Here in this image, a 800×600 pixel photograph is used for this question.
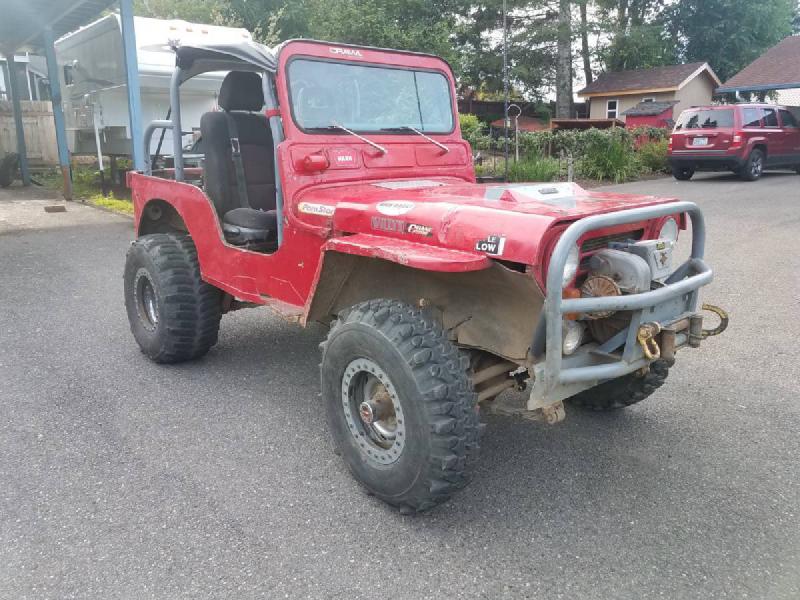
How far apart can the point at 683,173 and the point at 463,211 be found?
645 inches

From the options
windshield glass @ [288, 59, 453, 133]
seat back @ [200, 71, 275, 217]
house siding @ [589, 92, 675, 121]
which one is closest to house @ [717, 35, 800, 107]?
house siding @ [589, 92, 675, 121]

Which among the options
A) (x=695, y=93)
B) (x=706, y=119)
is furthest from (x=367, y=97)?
(x=695, y=93)

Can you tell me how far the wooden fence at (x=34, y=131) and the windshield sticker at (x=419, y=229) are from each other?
61.9ft

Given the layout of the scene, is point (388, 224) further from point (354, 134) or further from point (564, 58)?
point (564, 58)

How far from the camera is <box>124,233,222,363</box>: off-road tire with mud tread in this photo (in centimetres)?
454

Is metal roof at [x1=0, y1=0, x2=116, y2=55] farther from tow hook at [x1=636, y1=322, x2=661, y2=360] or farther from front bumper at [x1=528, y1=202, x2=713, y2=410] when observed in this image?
tow hook at [x1=636, y1=322, x2=661, y2=360]

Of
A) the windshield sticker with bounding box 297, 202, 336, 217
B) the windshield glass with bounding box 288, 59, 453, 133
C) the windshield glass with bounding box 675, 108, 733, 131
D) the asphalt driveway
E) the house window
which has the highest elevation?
the house window

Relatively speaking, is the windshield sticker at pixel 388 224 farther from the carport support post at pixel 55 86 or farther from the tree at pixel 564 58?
the tree at pixel 564 58

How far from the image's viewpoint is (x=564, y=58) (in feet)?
93.6

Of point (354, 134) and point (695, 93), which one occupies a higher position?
point (695, 93)

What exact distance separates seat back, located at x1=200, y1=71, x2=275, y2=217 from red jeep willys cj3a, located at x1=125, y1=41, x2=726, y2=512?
0.01m

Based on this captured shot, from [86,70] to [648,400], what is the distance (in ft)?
45.1

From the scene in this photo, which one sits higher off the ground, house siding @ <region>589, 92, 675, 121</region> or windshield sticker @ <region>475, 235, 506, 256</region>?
house siding @ <region>589, 92, 675, 121</region>

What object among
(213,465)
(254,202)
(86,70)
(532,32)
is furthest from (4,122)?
(532,32)
